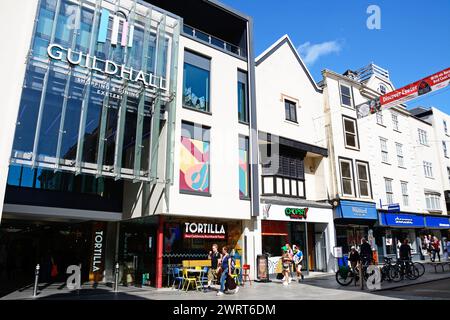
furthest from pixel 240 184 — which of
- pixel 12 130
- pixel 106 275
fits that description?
pixel 12 130

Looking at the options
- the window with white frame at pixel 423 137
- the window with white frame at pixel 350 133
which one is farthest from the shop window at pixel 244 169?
the window with white frame at pixel 423 137

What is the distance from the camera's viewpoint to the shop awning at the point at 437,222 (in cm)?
2853

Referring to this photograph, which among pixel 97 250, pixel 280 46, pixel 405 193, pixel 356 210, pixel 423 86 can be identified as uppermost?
pixel 280 46

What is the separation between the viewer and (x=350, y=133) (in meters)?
23.8

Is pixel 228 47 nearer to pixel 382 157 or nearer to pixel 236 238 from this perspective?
pixel 236 238

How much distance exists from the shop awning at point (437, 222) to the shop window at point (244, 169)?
1898 centimetres

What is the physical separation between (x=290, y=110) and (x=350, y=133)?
5102mm

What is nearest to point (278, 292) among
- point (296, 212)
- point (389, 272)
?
point (389, 272)

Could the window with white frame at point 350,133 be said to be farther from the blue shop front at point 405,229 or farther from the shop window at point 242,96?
the shop window at point 242,96

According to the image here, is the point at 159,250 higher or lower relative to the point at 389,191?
lower

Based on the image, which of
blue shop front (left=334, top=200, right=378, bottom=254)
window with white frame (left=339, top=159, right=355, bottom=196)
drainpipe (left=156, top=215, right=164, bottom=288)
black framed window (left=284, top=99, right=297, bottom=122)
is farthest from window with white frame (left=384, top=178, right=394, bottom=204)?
drainpipe (left=156, top=215, right=164, bottom=288)

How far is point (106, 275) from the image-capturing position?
17594 millimetres

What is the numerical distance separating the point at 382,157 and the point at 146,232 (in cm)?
1889

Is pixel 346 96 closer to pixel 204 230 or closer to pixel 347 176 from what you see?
pixel 347 176
